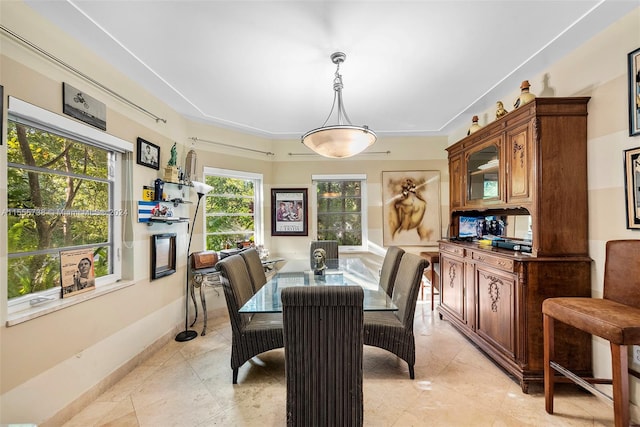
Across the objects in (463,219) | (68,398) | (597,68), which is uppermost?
(597,68)

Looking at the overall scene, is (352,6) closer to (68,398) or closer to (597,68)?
(597,68)

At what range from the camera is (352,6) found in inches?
66.5

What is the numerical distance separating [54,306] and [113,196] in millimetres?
1044

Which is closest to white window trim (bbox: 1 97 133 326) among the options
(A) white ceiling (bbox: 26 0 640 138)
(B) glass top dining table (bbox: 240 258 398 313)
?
(A) white ceiling (bbox: 26 0 640 138)

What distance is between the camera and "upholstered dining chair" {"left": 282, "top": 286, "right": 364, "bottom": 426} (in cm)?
139

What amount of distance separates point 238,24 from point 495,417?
10.6 ft

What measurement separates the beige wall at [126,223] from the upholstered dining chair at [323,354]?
1.58 meters

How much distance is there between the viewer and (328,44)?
2.05 meters

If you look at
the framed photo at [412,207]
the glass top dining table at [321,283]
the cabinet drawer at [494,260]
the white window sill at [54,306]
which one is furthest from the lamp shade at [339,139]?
the framed photo at [412,207]

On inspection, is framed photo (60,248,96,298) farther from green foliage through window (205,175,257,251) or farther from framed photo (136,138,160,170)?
green foliage through window (205,175,257,251)

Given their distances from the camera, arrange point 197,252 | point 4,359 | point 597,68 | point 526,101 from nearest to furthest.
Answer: point 4,359
point 597,68
point 526,101
point 197,252

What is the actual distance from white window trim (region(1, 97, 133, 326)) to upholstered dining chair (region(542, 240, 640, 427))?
334 cm

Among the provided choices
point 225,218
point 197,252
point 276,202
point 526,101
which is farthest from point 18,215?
point 526,101

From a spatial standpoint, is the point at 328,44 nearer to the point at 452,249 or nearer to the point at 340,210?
the point at 452,249
